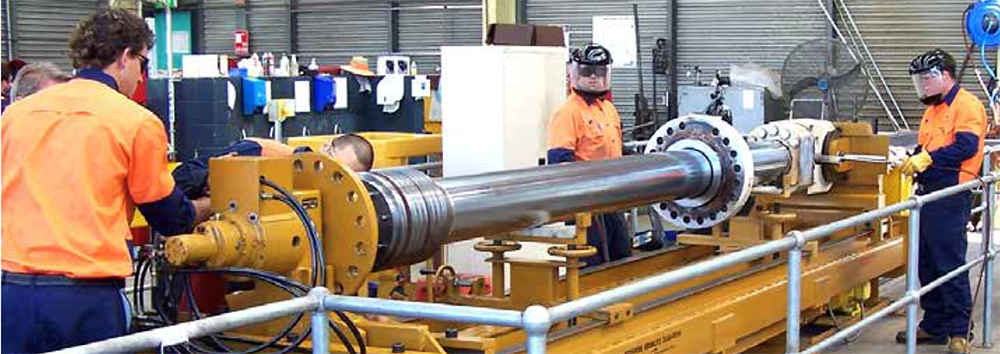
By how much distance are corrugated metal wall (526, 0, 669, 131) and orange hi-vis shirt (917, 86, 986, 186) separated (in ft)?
29.3

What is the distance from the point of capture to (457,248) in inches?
260

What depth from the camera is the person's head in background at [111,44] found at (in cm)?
295

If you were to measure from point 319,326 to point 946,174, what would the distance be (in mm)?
4302

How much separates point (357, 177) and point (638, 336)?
48.9 inches

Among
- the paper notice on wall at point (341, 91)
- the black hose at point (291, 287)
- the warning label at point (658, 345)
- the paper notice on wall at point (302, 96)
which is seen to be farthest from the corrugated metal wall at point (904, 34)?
the black hose at point (291, 287)

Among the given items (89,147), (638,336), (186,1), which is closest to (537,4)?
(186,1)

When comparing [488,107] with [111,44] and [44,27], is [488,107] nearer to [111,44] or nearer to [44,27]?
[111,44]

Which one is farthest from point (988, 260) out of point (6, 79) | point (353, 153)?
point (6, 79)

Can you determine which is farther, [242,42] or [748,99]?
[242,42]

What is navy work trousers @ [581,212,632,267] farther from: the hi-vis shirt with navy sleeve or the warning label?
the hi-vis shirt with navy sleeve

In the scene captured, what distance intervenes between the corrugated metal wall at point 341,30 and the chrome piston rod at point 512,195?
13.3m

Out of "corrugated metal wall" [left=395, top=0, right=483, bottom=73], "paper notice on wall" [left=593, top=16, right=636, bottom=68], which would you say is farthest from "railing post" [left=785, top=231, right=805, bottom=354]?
"corrugated metal wall" [left=395, top=0, right=483, bottom=73]

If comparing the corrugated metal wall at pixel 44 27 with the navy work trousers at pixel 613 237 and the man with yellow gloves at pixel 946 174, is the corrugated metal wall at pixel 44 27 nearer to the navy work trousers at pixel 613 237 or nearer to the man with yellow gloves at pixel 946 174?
the navy work trousers at pixel 613 237

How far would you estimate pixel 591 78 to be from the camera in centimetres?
615
